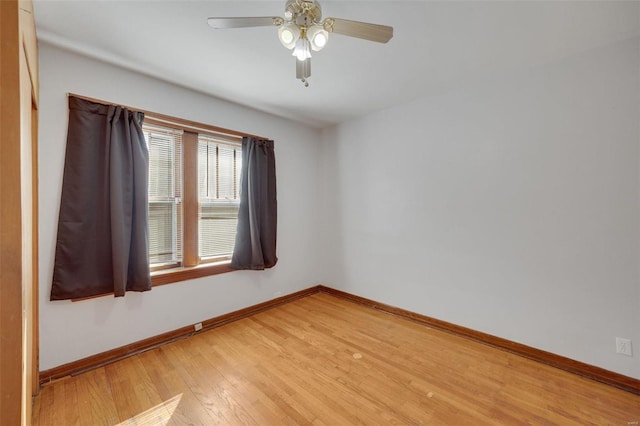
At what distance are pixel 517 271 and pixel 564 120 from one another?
1324 millimetres

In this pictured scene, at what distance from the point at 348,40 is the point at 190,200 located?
6.91ft

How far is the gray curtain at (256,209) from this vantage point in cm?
302

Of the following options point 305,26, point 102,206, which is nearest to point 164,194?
point 102,206

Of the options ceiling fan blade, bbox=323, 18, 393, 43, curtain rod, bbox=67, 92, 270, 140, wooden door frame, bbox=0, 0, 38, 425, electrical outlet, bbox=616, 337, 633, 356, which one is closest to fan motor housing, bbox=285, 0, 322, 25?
ceiling fan blade, bbox=323, 18, 393, 43

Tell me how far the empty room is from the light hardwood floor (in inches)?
0.6

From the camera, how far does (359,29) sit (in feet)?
4.59

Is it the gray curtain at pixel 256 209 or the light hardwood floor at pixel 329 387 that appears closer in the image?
the light hardwood floor at pixel 329 387

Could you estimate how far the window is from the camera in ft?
8.23

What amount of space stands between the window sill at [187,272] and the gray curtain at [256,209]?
13 centimetres

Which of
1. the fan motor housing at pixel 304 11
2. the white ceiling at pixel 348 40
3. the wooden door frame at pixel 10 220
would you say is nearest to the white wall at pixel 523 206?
the white ceiling at pixel 348 40

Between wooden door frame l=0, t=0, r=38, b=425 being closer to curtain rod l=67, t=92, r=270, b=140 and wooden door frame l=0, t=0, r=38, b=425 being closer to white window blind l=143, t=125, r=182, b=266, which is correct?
curtain rod l=67, t=92, r=270, b=140

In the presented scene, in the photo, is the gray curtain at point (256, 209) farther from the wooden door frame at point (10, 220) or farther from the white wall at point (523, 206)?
the wooden door frame at point (10, 220)

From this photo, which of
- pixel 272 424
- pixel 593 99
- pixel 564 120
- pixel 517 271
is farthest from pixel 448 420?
pixel 593 99

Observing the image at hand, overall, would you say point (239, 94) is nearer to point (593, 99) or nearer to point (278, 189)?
point (278, 189)
